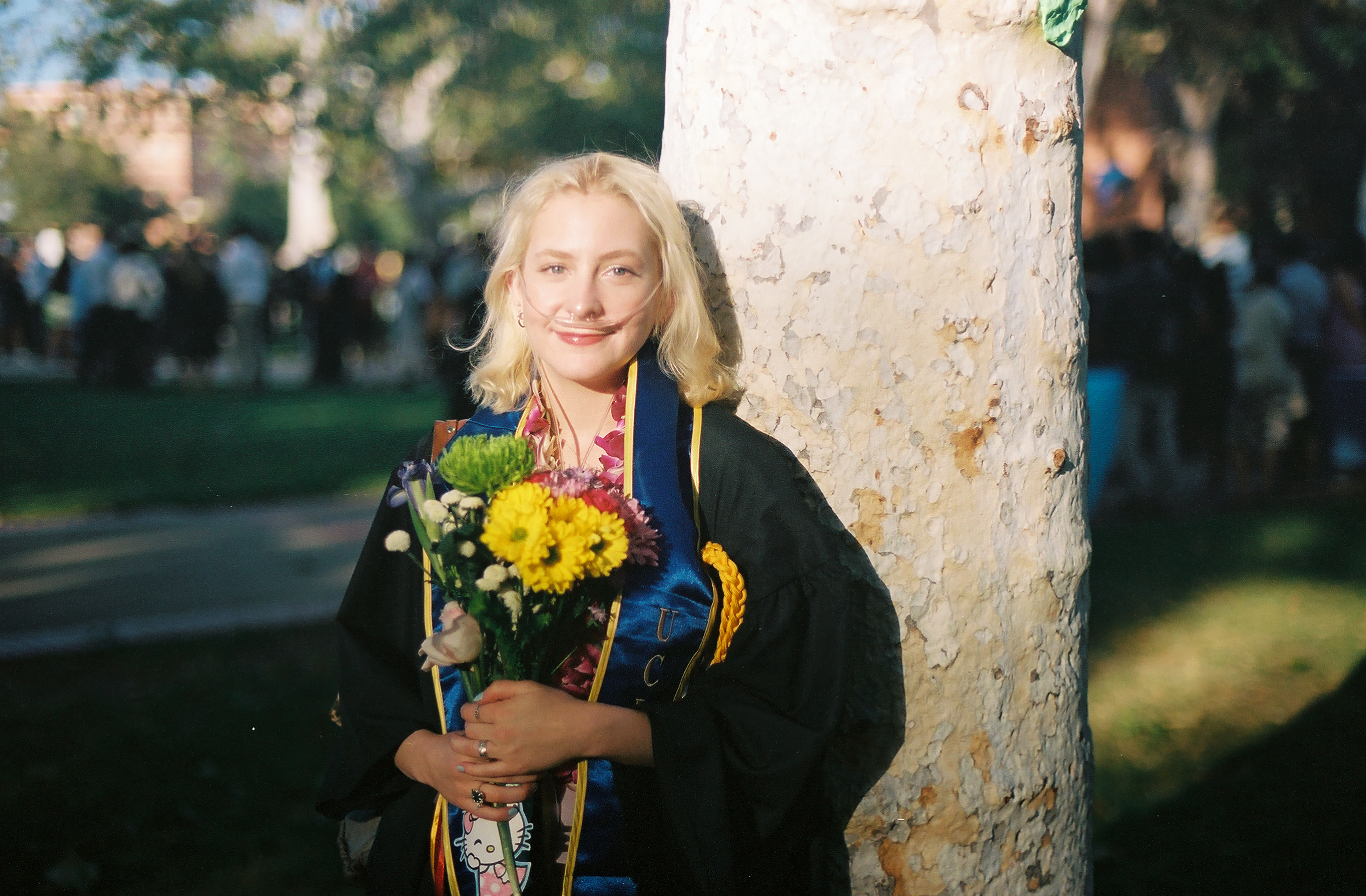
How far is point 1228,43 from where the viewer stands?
648 inches

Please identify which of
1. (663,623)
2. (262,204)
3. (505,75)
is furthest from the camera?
(262,204)

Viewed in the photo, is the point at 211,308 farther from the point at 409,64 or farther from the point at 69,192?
the point at 69,192

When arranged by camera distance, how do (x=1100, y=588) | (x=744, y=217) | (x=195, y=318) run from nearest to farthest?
(x=744, y=217) → (x=1100, y=588) → (x=195, y=318)

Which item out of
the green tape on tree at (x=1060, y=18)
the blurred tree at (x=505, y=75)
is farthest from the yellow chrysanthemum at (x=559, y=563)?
the blurred tree at (x=505, y=75)

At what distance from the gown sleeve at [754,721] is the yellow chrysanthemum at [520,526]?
349 mm

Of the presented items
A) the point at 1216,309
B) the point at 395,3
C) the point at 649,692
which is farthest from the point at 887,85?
the point at 395,3

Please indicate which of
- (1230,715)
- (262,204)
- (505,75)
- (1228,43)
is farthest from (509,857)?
(262,204)

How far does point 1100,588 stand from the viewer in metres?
6.52

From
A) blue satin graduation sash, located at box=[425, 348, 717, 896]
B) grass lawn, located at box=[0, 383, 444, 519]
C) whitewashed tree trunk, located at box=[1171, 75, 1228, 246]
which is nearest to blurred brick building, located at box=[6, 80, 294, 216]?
Answer: grass lawn, located at box=[0, 383, 444, 519]

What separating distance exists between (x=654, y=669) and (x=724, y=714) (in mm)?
139

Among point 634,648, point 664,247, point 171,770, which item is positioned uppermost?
point 664,247

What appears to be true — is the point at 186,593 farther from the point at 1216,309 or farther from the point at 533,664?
the point at 1216,309

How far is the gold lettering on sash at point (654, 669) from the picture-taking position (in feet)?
6.13

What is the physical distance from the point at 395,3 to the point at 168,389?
681 centimetres
